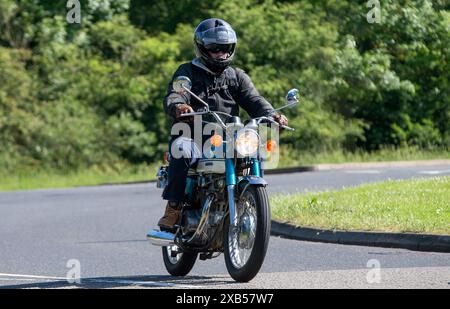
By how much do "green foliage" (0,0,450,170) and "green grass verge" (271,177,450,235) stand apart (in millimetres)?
17936

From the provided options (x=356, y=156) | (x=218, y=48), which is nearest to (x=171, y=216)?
(x=218, y=48)

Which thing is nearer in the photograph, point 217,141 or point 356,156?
point 217,141

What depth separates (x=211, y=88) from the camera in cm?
1028

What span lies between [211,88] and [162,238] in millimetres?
1267

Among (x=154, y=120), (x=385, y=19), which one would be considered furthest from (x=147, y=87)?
(x=385, y=19)

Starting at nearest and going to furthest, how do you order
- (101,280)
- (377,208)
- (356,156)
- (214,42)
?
(214,42) < (101,280) < (377,208) < (356,156)

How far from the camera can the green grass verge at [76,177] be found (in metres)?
31.7

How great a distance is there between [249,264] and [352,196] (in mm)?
7907

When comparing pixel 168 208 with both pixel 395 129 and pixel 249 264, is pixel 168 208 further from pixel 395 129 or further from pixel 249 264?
pixel 395 129

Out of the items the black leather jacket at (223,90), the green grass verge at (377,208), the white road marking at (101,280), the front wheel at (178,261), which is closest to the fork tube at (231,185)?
the white road marking at (101,280)

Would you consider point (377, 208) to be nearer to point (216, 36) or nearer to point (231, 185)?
point (216, 36)

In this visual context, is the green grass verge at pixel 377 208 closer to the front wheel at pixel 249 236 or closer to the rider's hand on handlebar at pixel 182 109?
the front wheel at pixel 249 236

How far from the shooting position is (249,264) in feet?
30.4

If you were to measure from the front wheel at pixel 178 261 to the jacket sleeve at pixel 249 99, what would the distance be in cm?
127
